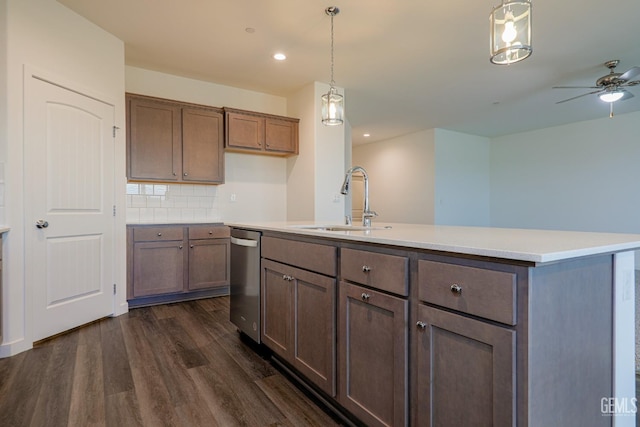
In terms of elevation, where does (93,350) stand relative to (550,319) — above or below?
below

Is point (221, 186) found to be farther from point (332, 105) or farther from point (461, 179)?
point (461, 179)

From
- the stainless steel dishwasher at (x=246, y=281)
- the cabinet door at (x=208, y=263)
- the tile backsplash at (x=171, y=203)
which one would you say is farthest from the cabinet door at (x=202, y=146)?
the stainless steel dishwasher at (x=246, y=281)

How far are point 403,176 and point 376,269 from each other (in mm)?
6279

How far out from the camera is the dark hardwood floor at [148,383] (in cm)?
167

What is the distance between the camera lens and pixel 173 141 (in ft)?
12.5

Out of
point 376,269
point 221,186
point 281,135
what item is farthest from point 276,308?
point 281,135

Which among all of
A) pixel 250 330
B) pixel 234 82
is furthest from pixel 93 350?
pixel 234 82

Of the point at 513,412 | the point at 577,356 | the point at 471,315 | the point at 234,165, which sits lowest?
the point at 513,412

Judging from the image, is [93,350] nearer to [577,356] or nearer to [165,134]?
[165,134]

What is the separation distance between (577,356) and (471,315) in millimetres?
370

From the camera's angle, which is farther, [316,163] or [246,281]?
[316,163]

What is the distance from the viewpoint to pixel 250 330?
2.46 m

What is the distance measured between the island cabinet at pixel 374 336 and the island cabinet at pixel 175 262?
2620 mm

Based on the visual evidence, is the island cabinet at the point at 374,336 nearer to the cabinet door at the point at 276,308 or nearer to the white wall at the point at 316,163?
the cabinet door at the point at 276,308
